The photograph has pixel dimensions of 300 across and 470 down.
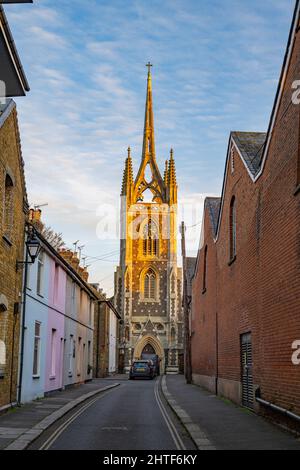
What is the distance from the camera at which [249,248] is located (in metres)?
16.7

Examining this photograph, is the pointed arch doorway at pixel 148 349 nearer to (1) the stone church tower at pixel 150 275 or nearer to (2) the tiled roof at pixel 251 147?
(1) the stone church tower at pixel 150 275

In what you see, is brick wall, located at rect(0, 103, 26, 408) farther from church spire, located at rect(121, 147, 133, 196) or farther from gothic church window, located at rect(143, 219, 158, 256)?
church spire, located at rect(121, 147, 133, 196)

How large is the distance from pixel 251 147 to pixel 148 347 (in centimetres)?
5554

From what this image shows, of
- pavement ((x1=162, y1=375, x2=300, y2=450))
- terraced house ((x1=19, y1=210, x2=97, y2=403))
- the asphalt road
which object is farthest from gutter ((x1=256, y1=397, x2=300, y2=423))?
terraced house ((x1=19, y1=210, x2=97, y2=403))

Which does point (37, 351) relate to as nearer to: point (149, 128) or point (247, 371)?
point (247, 371)

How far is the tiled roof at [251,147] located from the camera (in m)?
17.2

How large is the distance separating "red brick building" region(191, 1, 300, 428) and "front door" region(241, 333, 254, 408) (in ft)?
0.10

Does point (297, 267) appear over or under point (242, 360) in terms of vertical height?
over

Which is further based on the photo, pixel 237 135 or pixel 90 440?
pixel 237 135

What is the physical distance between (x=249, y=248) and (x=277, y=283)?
3.57 m

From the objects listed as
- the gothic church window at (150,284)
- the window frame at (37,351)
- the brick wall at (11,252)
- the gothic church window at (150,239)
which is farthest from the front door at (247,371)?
the gothic church window at (150,239)

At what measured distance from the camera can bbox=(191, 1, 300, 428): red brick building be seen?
12.1 m

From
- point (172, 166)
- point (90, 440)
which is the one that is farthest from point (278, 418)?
point (172, 166)
